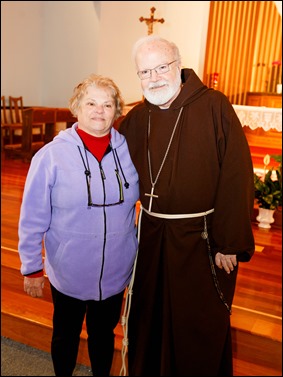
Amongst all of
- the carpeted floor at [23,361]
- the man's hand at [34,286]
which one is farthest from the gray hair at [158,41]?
the carpeted floor at [23,361]

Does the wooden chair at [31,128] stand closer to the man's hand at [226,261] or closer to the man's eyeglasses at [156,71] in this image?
the man's eyeglasses at [156,71]

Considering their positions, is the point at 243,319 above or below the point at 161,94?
below

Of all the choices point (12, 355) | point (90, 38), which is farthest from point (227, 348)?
point (90, 38)

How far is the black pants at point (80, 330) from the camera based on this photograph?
3.05 feet

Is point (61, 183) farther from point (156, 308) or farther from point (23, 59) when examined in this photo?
point (23, 59)

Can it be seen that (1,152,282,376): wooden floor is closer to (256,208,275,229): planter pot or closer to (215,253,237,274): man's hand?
(256,208,275,229): planter pot

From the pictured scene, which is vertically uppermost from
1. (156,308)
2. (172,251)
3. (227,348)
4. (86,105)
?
(86,105)

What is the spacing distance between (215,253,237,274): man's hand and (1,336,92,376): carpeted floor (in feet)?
4.41

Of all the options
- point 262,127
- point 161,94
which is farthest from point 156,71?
point 262,127

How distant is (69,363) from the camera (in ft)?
3.73

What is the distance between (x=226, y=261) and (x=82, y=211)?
0.47 m

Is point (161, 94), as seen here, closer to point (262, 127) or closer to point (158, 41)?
point (158, 41)

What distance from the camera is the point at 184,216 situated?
3.51 feet

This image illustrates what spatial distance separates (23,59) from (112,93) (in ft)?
23.3
